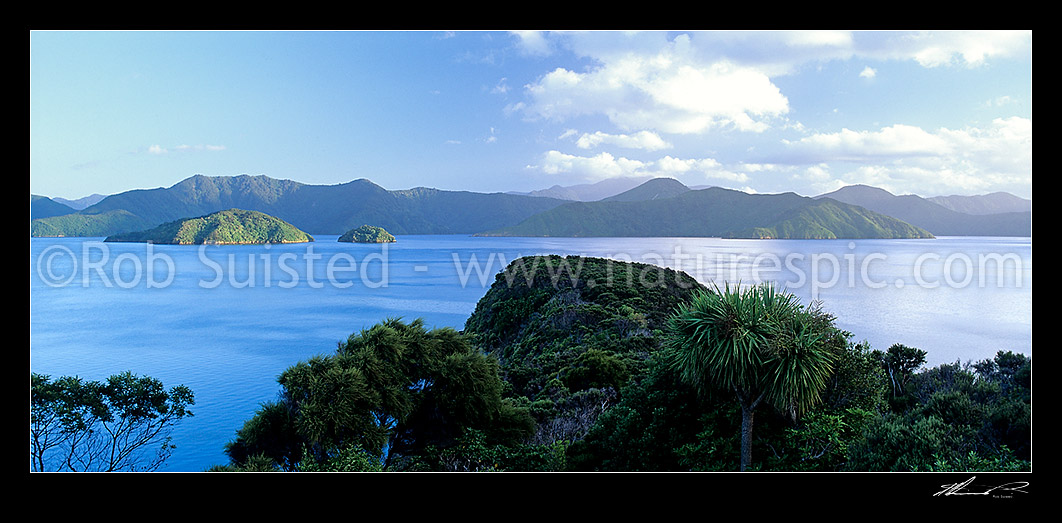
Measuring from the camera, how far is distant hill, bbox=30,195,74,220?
4119 centimetres

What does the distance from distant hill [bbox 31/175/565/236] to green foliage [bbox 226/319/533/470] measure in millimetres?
45059

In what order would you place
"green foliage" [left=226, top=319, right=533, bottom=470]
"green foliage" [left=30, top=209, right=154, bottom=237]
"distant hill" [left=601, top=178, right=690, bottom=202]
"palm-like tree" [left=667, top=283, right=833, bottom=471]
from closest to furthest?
"palm-like tree" [left=667, top=283, right=833, bottom=471], "green foliage" [left=226, top=319, right=533, bottom=470], "distant hill" [left=601, top=178, right=690, bottom=202], "green foliage" [left=30, top=209, right=154, bottom=237]

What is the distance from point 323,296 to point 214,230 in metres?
16.9

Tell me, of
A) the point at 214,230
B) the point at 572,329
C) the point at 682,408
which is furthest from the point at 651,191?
the point at 682,408

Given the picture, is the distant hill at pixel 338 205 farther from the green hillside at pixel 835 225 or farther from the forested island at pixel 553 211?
the green hillside at pixel 835 225

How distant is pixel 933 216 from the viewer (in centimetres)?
2177

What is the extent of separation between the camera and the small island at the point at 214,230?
47656 mm

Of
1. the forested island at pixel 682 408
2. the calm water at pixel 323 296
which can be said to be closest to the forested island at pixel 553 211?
the calm water at pixel 323 296

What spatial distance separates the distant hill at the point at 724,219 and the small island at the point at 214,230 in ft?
76.0
